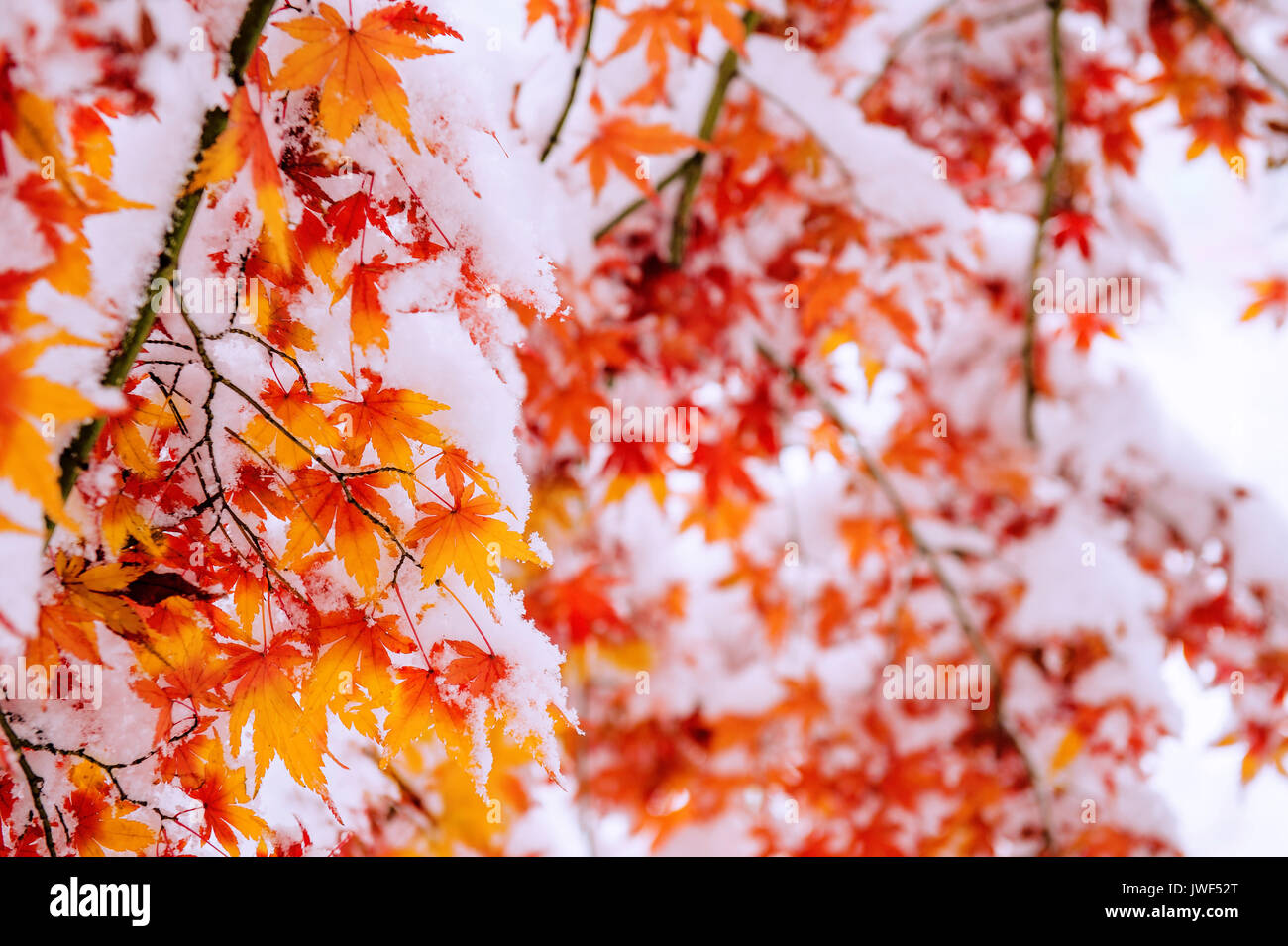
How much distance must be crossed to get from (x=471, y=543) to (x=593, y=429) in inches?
47.2

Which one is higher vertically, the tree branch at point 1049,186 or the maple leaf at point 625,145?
the tree branch at point 1049,186

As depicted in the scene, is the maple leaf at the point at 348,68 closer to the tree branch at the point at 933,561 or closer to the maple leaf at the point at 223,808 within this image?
the maple leaf at the point at 223,808

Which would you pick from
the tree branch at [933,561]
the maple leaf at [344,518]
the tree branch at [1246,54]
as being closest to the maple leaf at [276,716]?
the maple leaf at [344,518]

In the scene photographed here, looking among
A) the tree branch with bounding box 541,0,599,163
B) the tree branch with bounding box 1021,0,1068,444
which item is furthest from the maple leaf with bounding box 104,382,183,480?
the tree branch with bounding box 1021,0,1068,444

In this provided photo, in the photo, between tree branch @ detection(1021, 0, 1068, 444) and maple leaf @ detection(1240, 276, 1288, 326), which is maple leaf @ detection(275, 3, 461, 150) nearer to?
tree branch @ detection(1021, 0, 1068, 444)

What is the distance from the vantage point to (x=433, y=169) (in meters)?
0.83

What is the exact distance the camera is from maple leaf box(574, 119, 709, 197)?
4.39ft

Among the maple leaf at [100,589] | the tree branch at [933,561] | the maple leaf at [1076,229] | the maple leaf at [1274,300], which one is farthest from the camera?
the maple leaf at [1274,300]

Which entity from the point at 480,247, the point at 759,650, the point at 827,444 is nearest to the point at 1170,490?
the point at 827,444

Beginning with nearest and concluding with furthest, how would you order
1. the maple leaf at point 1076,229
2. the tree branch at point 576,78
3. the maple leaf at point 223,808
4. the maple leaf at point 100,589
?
the maple leaf at point 100,589
the maple leaf at point 223,808
the tree branch at point 576,78
the maple leaf at point 1076,229

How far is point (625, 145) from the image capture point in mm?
1383

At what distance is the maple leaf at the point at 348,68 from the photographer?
2.30ft

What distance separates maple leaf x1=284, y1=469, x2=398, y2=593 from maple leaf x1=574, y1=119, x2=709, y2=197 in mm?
824
